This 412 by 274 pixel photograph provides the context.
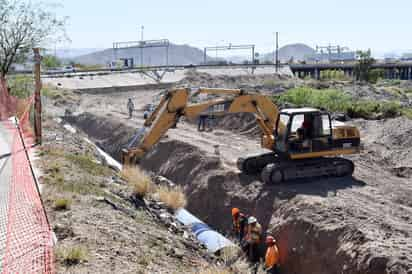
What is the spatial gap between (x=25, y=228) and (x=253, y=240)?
630cm

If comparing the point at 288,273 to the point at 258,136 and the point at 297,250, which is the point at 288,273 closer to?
the point at 297,250

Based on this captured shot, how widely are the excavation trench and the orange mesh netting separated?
6.45 m

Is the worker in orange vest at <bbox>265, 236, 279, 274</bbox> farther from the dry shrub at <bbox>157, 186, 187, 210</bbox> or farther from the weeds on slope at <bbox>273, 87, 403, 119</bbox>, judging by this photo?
the weeds on slope at <bbox>273, 87, 403, 119</bbox>

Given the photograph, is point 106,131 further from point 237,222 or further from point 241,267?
point 241,267

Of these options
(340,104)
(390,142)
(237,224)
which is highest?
(340,104)

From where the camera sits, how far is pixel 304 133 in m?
17.3

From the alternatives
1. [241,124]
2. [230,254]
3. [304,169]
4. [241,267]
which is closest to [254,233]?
[230,254]

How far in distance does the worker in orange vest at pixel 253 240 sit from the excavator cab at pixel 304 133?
3.60 metres

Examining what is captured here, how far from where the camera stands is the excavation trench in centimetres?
1242

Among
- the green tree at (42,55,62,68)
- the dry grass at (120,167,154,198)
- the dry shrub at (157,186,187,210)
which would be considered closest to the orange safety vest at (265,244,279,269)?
the dry shrub at (157,186,187,210)

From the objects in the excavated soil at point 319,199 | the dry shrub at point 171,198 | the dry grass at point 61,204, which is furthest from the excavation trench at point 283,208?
Answer: the dry grass at point 61,204

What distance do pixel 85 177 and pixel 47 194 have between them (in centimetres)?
267

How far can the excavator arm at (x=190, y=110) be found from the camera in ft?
57.0

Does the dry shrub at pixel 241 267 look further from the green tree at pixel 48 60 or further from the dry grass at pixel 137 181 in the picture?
the green tree at pixel 48 60
